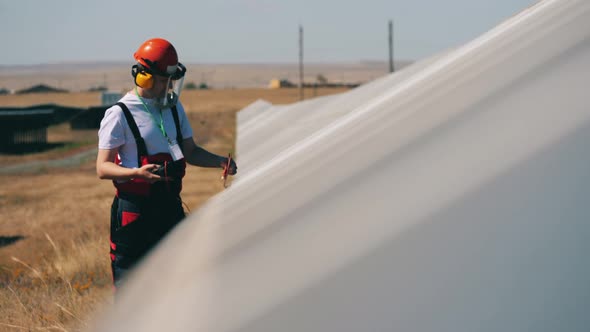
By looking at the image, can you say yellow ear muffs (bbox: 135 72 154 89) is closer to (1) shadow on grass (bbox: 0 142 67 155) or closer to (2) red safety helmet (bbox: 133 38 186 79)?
(2) red safety helmet (bbox: 133 38 186 79)

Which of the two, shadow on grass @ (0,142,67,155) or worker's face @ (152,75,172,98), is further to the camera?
shadow on grass @ (0,142,67,155)

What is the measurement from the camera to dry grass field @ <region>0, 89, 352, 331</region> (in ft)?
13.6

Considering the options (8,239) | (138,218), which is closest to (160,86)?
(138,218)

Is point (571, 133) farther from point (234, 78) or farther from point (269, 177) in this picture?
point (234, 78)

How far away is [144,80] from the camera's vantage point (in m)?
3.38

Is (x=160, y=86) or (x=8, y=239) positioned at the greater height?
(x=160, y=86)

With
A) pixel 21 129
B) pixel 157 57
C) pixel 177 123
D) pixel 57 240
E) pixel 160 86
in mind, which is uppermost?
pixel 157 57

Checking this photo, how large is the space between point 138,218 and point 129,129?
0.43m

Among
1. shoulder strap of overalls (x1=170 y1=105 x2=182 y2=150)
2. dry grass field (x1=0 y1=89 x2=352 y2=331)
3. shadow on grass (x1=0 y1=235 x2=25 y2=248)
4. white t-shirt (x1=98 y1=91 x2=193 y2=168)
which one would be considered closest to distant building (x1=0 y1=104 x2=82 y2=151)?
dry grass field (x1=0 y1=89 x2=352 y2=331)

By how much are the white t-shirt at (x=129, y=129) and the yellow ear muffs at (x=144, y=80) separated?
6 centimetres

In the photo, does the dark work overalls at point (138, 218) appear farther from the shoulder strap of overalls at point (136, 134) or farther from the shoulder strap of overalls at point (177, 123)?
the shoulder strap of overalls at point (177, 123)

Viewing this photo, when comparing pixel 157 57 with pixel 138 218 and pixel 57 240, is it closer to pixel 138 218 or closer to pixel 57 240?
pixel 138 218

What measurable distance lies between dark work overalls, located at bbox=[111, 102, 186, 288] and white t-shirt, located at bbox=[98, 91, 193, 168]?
0.04m

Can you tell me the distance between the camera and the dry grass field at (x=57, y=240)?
13.6ft
